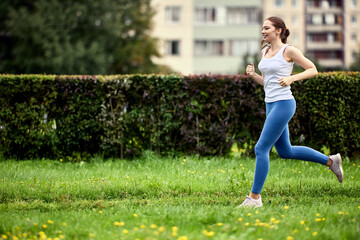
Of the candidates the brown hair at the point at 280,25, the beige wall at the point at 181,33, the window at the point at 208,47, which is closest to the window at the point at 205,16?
the beige wall at the point at 181,33

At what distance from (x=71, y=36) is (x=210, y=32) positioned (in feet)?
41.0

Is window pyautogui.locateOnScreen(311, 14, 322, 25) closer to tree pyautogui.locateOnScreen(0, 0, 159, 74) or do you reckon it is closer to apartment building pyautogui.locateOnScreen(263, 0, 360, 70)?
apartment building pyautogui.locateOnScreen(263, 0, 360, 70)

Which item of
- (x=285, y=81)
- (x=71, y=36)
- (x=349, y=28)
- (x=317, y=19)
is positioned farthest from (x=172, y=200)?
(x=349, y=28)

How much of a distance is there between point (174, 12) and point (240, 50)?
21.5ft

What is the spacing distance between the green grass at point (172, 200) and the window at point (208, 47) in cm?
2829

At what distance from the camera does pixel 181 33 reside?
1407 inches

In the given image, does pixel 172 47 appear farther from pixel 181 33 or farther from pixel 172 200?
pixel 172 200

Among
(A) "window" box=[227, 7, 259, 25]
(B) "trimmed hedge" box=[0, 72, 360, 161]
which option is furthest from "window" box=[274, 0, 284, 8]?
(B) "trimmed hedge" box=[0, 72, 360, 161]

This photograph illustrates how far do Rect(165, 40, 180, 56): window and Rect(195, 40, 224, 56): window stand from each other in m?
1.65

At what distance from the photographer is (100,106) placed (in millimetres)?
8461

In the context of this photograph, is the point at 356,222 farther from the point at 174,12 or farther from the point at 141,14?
the point at 174,12

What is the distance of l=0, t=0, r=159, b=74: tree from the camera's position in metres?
26.5

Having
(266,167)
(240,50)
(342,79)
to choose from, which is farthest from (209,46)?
(266,167)

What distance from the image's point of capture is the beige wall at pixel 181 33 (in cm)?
3556
